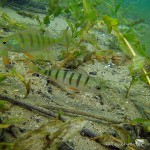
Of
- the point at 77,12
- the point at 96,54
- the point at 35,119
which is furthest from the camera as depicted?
the point at 77,12

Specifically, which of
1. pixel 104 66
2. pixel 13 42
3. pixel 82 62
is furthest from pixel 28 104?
pixel 104 66

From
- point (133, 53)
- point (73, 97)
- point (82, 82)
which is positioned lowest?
point (73, 97)

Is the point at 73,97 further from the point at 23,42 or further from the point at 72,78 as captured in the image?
the point at 23,42

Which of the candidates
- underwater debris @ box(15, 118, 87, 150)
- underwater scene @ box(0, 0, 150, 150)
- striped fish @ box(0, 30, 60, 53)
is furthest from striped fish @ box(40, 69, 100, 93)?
underwater debris @ box(15, 118, 87, 150)

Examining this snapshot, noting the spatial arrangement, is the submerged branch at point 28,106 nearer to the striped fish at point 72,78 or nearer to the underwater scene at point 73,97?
the underwater scene at point 73,97

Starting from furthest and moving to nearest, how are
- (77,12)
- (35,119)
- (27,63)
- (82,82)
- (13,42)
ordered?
(77,12) → (27,63) → (13,42) → (82,82) → (35,119)

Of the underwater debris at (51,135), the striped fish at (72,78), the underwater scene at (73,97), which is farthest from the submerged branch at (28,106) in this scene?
the underwater debris at (51,135)

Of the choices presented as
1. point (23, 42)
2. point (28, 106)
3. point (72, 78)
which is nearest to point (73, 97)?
point (72, 78)

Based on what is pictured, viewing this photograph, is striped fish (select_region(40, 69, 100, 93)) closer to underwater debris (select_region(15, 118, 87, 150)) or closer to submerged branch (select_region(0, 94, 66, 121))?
submerged branch (select_region(0, 94, 66, 121))

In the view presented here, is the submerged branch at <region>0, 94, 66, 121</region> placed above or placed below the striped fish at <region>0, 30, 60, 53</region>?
below

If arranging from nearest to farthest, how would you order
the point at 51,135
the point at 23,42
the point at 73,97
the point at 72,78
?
1. the point at 51,135
2. the point at 72,78
3. the point at 23,42
4. the point at 73,97

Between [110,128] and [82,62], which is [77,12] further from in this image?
[110,128]
